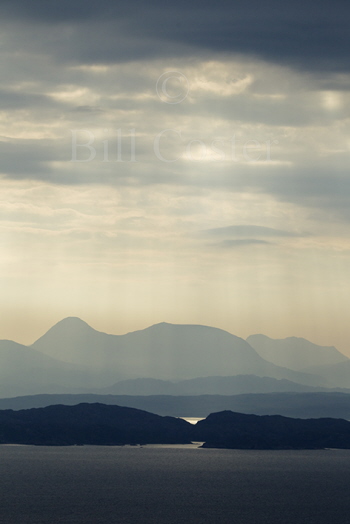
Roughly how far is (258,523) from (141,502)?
42722 millimetres

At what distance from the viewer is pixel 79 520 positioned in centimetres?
15638

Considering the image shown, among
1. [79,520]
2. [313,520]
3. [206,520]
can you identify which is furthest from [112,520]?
[313,520]

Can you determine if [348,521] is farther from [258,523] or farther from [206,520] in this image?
[206,520]

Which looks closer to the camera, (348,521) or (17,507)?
(348,521)

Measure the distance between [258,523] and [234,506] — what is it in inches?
1140

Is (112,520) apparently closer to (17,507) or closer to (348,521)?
(17,507)

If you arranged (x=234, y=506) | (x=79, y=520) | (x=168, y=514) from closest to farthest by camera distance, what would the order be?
(x=79, y=520) < (x=168, y=514) < (x=234, y=506)

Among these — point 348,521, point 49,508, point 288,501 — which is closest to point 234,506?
point 288,501

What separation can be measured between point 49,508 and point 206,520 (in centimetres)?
3779

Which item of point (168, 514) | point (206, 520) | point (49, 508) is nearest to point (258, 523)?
point (206, 520)

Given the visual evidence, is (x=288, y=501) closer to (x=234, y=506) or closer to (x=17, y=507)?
(x=234, y=506)

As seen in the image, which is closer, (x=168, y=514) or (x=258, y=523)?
(x=258, y=523)

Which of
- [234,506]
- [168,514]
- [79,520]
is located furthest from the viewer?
[234,506]

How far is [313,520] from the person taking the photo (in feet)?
537
